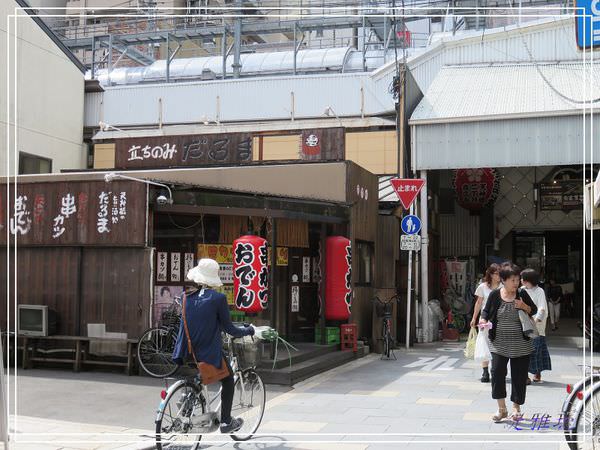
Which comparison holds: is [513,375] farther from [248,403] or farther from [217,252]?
[217,252]

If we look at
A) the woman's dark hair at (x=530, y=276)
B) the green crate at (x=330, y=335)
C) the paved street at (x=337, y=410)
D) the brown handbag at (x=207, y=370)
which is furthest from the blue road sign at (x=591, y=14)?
the green crate at (x=330, y=335)

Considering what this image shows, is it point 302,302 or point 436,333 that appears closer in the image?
point 302,302

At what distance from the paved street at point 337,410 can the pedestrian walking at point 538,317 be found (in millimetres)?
288

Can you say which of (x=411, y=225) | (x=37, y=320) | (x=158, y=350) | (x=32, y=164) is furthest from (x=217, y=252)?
(x=32, y=164)

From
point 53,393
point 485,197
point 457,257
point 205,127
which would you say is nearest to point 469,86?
point 485,197

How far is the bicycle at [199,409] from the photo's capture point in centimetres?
636

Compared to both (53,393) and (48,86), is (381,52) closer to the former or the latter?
(48,86)

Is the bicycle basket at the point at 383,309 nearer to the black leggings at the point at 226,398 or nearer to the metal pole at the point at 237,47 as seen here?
the black leggings at the point at 226,398

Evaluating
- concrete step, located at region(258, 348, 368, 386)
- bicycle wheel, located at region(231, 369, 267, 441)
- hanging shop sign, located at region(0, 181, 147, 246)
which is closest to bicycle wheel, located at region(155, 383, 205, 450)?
bicycle wheel, located at region(231, 369, 267, 441)

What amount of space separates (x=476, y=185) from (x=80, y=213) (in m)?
13.2

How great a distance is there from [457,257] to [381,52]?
10820mm

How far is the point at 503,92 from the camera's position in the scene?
762 inches

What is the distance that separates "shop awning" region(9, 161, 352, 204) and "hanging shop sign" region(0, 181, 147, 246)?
1433mm

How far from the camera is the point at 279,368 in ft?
37.6
